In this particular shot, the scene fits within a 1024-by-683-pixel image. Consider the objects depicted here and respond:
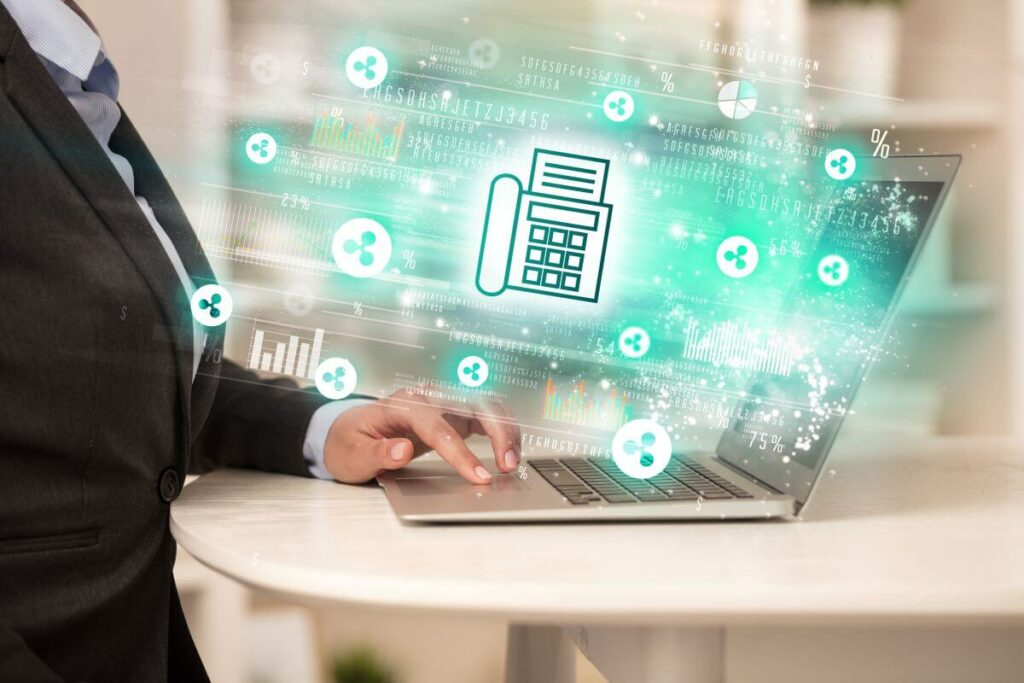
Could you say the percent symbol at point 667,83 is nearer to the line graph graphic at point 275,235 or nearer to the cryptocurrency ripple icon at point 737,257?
the cryptocurrency ripple icon at point 737,257

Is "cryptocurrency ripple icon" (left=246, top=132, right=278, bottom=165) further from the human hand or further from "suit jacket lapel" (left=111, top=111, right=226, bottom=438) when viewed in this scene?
the human hand

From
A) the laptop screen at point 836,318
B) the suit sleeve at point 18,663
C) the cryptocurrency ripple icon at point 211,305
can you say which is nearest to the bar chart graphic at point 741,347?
the laptop screen at point 836,318

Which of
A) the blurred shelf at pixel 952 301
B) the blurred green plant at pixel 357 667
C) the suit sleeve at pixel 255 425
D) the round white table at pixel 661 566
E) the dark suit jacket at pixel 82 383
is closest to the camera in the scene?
the round white table at pixel 661 566

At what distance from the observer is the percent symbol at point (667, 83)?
589 millimetres

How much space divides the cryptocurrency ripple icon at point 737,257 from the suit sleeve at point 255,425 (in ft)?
1.12

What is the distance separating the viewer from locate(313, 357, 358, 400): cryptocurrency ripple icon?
0.61m

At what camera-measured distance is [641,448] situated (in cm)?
61

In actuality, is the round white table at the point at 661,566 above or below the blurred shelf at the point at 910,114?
below

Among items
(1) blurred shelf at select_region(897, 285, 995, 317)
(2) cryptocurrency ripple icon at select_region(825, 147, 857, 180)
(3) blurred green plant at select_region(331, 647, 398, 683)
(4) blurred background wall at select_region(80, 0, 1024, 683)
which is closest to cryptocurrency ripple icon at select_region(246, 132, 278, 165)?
(4) blurred background wall at select_region(80, 0, 1024, 683)

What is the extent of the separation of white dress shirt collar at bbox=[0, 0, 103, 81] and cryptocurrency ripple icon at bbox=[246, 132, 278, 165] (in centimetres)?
14

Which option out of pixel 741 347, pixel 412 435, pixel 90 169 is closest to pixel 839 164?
pixel 741 347

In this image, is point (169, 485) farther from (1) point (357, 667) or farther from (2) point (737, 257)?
(1) point (357, 667)

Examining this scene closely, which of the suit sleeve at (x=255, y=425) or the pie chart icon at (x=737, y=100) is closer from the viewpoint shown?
the pie chart icon at (x=737, y=100)

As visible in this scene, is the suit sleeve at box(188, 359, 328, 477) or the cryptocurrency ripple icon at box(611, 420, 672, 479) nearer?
the cryptocurrency ripple icon at box(611, 420, 672, 479)
